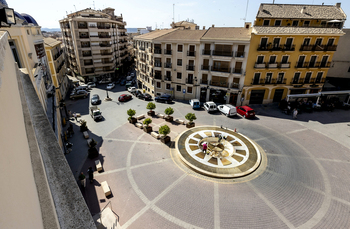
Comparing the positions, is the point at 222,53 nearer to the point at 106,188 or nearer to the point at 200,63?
the point at 200,63

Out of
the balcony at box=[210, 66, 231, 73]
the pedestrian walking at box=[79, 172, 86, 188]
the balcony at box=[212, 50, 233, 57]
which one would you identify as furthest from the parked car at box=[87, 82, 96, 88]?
the pedestrian walking at box=[79, 172, 86, 188]

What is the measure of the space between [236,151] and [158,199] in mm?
10634

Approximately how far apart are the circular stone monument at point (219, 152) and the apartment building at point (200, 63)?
38.7 ft

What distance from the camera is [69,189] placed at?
18.0 ft

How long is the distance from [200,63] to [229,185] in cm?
2351

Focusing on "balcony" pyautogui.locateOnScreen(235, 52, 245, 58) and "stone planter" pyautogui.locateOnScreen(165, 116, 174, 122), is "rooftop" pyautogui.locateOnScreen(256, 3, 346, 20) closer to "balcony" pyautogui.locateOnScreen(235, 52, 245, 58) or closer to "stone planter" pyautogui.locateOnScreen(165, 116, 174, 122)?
"balcony" pyautogui.locateOnScreen(235, 52, 245, 58)

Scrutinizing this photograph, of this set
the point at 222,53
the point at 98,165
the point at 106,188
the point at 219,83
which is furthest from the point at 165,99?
the point at 106,188

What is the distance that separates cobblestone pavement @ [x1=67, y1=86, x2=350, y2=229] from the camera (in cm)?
1362

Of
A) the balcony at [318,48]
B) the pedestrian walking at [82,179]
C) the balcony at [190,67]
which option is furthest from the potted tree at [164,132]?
the balcony at [318,48]

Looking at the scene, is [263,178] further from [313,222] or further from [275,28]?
[275,28]

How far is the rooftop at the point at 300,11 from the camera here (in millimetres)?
32906

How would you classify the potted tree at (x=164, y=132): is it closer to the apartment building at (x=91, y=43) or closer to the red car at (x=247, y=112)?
the red car at (x=247, y=112)

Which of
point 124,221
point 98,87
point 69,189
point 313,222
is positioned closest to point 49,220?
point 69,189

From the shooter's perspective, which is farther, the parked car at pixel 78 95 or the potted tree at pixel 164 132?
the parked car at pixel 78 95
